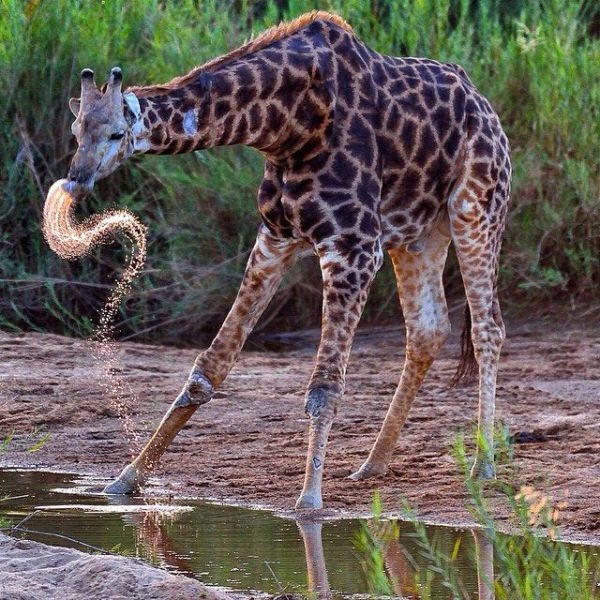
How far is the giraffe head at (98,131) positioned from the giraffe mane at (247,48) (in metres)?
0.26

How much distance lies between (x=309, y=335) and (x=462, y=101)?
3.66 meters

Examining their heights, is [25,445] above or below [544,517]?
below

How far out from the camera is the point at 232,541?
205 inches

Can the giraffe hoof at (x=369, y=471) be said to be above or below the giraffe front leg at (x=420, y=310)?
below

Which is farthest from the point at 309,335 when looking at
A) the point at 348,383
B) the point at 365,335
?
the point at 348,383

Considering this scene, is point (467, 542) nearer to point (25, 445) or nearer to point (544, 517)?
point (544, 517)

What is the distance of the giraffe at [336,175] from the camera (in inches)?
223

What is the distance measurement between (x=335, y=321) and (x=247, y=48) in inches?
44.0

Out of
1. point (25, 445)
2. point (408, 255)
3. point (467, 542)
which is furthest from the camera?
point (25, 445)

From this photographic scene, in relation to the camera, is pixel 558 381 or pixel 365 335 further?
pixel 365 335

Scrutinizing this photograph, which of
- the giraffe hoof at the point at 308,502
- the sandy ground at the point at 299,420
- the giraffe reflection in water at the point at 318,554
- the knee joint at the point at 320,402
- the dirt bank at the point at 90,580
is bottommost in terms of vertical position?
the sandy ground at the point at 299,420

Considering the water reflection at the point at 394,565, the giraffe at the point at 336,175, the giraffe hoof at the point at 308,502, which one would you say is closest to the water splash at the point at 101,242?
the giraffe at the point at 336,175

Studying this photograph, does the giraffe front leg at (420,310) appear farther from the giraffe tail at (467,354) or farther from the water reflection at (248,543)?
the water reflection at (248,543)

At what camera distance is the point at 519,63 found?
33.5 feet
